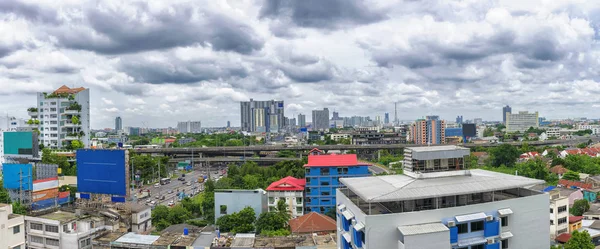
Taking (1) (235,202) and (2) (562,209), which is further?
(1) (235,202)

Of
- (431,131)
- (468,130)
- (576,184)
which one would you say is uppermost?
(431,131)

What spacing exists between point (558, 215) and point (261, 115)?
146708mm

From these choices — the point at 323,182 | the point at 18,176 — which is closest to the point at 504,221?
the point at 323,182

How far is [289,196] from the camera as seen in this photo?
1169 inches

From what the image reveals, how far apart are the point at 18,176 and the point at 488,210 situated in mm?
33836

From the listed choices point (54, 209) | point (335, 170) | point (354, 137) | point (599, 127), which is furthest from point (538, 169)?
point (599, 127)

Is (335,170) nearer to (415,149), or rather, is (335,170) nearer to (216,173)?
(415,149)

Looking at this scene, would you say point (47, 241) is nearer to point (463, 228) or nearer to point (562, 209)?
point (463, 228)

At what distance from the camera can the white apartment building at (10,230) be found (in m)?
17.7

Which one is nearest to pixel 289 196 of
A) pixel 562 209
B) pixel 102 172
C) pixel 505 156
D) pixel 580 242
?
A: pixel 102 172

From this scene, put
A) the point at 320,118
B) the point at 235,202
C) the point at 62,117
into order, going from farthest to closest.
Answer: the point at 320,118, the point at 62,117, the point at 235,202

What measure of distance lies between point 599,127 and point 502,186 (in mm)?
148237

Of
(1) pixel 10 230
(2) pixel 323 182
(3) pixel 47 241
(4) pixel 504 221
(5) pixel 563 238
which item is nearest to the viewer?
(4) pixel 504 221

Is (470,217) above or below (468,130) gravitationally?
below
